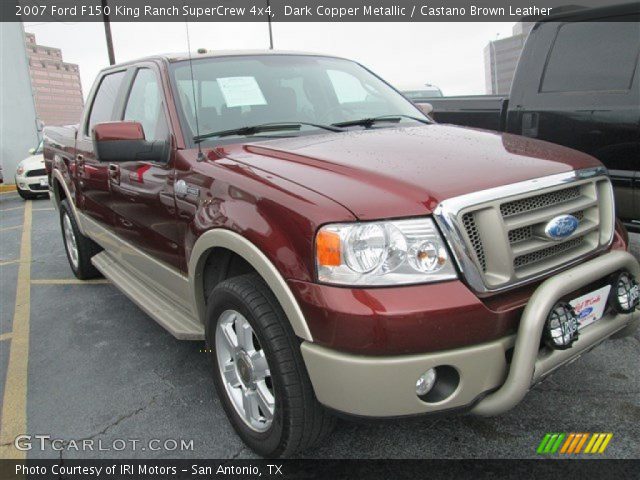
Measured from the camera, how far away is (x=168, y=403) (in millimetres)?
3018

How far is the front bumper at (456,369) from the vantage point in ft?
6.22

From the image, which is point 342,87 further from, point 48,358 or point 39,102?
point 39,102

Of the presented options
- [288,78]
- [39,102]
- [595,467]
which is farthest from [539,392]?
[39,102]

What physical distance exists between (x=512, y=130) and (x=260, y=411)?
10.8 feet

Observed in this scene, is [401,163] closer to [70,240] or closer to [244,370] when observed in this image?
[244,370]

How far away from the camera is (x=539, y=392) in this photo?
288cm

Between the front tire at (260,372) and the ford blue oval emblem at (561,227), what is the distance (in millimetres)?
1065

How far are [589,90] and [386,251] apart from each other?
3.10 m

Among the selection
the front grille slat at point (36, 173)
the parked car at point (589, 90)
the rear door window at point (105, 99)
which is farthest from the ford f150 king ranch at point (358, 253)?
the front grille slat at point (36, 173)

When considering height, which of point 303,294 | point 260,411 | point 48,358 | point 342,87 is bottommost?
point 48,358

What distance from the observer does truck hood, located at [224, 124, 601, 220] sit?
6.56 feet

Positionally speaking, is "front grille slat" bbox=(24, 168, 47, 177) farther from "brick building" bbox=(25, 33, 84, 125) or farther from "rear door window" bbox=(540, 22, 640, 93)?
"rear door window" bbox=(540, 22, 640, 93)

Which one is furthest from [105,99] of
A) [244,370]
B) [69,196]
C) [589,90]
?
[589,90]

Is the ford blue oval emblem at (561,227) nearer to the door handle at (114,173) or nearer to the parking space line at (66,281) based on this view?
the door handle at (114,173)
